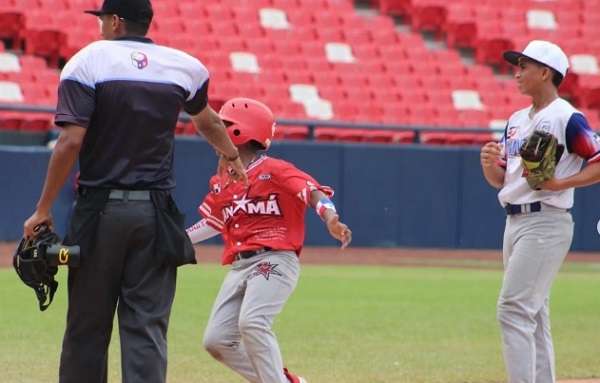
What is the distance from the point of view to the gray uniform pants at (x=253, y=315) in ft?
20.9

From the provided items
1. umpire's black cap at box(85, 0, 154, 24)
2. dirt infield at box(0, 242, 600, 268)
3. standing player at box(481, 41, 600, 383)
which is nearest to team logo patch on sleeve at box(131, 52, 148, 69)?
umpire's black cap at box(85, 0, 154, 24)

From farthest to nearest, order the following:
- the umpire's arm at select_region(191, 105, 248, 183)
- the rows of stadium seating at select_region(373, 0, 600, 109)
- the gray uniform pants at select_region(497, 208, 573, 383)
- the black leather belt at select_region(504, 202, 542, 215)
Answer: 1. the rows of stadium seating at select_region(373, 0, 600, 109)
2. the black leather belt at select_region(504, 202, 542, 215)
3. the gray uniform pants at select_region(497, 208, 573, 383)
4. the umpire's arm at select_region(191, 105, 248, 183)

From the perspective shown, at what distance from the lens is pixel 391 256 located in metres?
18.8

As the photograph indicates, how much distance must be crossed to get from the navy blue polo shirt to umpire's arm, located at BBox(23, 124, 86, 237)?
47mm

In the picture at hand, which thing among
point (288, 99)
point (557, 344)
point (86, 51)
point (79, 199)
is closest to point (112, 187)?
point (79, 199)

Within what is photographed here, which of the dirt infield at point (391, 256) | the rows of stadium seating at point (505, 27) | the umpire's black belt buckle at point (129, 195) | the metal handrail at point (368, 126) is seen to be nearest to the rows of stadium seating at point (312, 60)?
the rows of stadium seating at point (505, 27)

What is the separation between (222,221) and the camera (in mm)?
6863

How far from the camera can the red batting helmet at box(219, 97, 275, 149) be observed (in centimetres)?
675

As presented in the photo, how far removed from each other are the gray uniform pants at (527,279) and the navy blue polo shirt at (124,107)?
209cm

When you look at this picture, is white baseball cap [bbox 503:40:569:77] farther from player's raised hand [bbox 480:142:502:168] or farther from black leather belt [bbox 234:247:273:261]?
black leather belt [bbox 234:247:273:261]

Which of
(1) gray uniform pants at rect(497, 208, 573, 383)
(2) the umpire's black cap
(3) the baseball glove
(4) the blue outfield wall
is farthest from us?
(4) the blue outfield wall

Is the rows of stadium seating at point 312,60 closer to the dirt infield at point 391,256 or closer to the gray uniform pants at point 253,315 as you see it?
the dirt infield at point 391,256

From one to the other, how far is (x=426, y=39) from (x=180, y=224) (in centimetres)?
2062

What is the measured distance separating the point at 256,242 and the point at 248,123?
0.65 m
